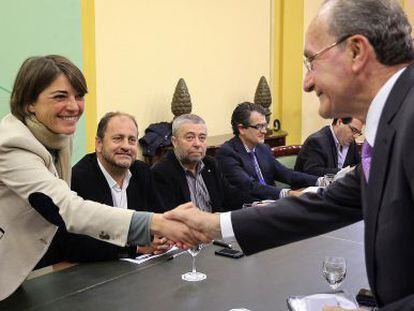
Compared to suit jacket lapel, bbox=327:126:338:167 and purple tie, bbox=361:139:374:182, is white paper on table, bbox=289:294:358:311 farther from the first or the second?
suit jacket lapel, bbox=327:126:338:167

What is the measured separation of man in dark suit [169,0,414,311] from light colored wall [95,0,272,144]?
3281 mm

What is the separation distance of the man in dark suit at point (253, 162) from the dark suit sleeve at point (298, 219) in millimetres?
2324

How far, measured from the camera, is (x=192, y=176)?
3582 millimetres

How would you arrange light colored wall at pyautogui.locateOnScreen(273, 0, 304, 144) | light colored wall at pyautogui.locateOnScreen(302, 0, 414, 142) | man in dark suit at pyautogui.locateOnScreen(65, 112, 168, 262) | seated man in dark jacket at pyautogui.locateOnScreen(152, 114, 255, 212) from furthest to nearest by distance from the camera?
1. light colored wall at pyautogui.locateOnScreen(302, 0, 414, 142)
2. light colored wall at pyautogui.locateOnScreen(273, 0, 304, 144)
3. seated man in dark jacket at pyautogui.locateOnScreen(152, 114, 255, 212)
4. man in dark suit at pyautogui.locateOnScreen(65, 112, 168, 262)

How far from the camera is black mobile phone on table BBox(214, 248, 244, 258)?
2.21 m

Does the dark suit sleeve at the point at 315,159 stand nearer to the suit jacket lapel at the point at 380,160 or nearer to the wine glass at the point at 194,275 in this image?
the wine glass at the point at 194,275

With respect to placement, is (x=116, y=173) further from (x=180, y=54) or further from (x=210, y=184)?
(x=180, y=54)

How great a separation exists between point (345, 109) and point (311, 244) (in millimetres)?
1131

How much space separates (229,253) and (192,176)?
1384 millimetres

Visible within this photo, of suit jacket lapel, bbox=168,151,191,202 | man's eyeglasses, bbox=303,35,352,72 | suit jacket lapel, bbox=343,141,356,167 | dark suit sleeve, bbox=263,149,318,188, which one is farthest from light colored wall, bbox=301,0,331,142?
man's eyeglasses, bbox=303,35,352,72

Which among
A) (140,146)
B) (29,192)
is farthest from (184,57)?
(29,192)

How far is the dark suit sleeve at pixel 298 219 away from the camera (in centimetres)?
170

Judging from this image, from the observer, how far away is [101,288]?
1895 millimetres

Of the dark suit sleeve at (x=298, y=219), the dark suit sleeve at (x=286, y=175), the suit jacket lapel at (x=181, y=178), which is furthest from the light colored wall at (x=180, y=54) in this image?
the dark suit sleeve at (x=298, y=219)
